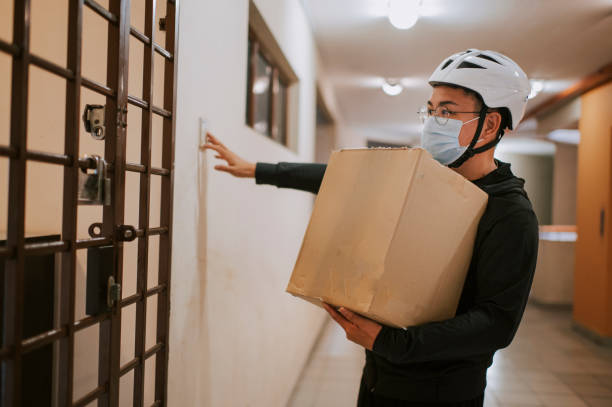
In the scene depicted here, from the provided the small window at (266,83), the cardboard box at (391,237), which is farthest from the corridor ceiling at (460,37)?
the cardboard box at (391,237)

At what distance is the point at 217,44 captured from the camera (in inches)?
58.8

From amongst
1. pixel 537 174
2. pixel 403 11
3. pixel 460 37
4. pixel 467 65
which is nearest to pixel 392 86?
pixel 460 37

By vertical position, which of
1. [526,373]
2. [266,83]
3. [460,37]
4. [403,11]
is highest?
[460,37]

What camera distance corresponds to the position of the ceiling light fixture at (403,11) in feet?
9.19

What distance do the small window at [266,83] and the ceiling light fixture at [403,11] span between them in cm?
76

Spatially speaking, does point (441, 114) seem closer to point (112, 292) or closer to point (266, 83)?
point (112, 292)

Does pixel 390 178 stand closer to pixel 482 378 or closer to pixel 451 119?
pixel 451 119

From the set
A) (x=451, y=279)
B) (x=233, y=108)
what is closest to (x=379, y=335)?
(x=451, y=279)

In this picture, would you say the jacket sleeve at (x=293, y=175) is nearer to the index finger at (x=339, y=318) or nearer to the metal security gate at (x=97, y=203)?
the metal security gate at (x=97, y=203)

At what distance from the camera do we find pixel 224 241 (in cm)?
163

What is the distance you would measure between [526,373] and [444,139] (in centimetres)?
302

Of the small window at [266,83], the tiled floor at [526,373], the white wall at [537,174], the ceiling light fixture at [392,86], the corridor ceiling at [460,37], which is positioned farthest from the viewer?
the white wall at [537,174]

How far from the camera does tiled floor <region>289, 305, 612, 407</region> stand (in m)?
2.92

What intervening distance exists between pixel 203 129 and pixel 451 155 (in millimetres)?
746
